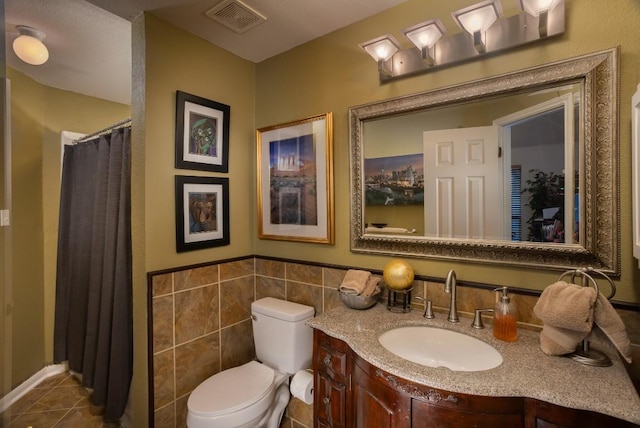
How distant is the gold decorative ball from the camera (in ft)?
4.75

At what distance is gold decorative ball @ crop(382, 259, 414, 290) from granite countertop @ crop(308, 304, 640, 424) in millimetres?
283

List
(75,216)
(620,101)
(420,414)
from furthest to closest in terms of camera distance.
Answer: (75,216) → (620,101) → (420,414)

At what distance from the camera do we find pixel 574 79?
1.16 meters

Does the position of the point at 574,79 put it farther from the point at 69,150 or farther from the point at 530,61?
the point at 69,150

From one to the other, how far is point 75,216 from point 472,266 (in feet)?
9.29

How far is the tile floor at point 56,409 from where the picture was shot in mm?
2020

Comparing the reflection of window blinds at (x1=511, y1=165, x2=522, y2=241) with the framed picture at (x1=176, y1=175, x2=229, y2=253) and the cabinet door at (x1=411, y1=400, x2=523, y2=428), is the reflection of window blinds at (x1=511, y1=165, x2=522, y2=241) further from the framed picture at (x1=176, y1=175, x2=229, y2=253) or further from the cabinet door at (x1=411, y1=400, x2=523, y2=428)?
the framed picture at (x1=176, y1=175, x2=229, y2=253)

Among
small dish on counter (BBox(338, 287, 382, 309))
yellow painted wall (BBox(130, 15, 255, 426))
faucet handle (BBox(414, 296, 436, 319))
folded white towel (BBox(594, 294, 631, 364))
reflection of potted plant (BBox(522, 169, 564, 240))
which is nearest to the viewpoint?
folded white towel (BBox(594, 294, 631, 364))

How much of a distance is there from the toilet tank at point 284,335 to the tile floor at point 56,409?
121 centimetres

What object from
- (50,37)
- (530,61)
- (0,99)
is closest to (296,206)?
(530,61)

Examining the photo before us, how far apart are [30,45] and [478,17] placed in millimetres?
2404

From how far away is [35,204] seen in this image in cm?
242

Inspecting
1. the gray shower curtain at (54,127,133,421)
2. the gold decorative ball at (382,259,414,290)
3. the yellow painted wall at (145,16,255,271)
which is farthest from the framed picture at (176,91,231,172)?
the gold decorative ball at (382,259,414,290)

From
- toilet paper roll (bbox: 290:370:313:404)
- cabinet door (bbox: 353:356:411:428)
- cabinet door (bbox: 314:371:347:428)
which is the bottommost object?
toilet paper roll (bbox: 290:370:313:404)
